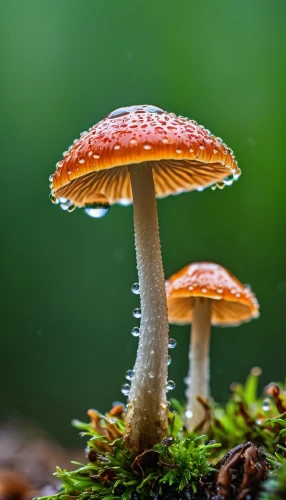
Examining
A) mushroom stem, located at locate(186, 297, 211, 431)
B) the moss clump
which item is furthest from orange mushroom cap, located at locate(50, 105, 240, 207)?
the moss clump

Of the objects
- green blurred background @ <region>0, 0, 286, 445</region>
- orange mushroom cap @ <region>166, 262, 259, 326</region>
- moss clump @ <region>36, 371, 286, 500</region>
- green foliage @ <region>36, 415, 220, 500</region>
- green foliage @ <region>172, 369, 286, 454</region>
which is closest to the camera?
moss clump @ <region>36, 371, 286, 500</region>

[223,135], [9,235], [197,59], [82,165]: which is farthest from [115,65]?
[82,165]

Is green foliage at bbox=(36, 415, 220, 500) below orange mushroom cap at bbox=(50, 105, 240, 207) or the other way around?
below

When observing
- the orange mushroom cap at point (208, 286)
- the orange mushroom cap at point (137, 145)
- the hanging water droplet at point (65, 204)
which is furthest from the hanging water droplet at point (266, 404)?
the hanging water droplet at point (65, 204)

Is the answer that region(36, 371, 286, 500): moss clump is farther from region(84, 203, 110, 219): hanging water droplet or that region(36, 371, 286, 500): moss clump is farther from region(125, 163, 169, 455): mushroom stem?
region(84, 203, 110, 219): hanging water droplet

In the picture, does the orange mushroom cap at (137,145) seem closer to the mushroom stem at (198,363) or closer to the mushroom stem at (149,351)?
the mushroom stem at (149,351)
